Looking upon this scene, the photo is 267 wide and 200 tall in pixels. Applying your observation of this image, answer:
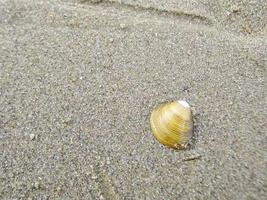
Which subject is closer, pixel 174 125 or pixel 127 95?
pixel 174 125

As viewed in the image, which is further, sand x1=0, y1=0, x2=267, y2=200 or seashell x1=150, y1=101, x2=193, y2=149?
seashell x1=150, y1=101, x2=193, y2=149

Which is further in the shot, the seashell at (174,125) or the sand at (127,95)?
the seashell at (174,125)

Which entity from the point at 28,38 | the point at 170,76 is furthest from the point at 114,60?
the point at 28,38

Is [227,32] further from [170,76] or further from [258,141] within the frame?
[258,141]
